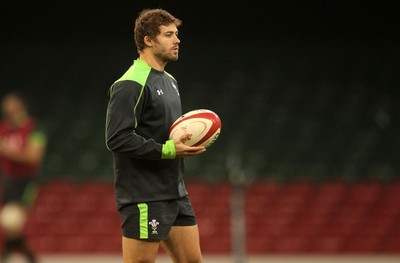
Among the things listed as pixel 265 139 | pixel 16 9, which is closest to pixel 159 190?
pixel 265 139

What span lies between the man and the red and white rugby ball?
1.4 inches

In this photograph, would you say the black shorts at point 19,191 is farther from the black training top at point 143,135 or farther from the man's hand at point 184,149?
the man's hand at point 184,149

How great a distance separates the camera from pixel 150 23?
3.62 m

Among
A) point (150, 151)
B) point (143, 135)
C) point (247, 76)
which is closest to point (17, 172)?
point (143, 135)

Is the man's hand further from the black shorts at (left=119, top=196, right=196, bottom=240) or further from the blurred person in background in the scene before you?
the blurred person in background

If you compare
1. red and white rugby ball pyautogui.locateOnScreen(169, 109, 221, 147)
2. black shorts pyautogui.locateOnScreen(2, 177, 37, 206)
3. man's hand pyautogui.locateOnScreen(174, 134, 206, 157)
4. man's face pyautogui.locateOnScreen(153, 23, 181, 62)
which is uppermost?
man's face pyautogui.locateOnScreen(153, 23, 181, 62)

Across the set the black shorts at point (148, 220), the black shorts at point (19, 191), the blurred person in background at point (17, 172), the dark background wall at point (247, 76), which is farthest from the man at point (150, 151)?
the dark background wall at point (247, 76)

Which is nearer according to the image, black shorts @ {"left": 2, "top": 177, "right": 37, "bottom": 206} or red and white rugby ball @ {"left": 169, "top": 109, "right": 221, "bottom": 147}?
red and white rugby ball @ {"left": 169, "top": 109, "right": 221, "bottom": 147}

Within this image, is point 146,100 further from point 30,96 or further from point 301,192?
point 30,96

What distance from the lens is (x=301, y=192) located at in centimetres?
941

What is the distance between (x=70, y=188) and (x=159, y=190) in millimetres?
6030

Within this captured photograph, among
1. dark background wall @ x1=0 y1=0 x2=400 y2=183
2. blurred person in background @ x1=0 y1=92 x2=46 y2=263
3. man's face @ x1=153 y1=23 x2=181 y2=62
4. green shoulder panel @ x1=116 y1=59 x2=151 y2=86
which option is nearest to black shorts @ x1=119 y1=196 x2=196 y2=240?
green shoulder panel @ x1=116 y1=59 x2=151 y2=86

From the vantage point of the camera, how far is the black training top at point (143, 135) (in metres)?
3.46

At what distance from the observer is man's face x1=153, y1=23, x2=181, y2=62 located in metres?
3.62
